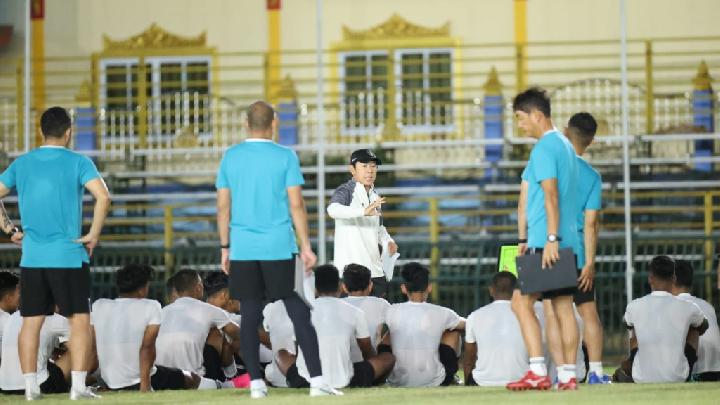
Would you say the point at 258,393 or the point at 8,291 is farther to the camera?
the point at 8,291

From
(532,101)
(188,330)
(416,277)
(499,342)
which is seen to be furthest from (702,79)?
(532,101)

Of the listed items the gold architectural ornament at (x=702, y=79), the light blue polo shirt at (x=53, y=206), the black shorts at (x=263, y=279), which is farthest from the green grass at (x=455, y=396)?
the gold architectural ornament at (x=702, y=79)

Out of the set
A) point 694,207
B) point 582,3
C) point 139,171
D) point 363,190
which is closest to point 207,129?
point 139,171

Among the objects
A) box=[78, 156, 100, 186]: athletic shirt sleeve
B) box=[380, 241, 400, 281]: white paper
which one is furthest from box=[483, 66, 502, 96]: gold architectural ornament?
box=[78, 156, 100, 186]: athletic shirt sleeve

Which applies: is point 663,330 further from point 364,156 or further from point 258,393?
point 258,393

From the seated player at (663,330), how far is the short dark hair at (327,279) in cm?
209

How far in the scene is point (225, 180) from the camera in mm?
9922

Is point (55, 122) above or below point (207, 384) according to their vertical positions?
above

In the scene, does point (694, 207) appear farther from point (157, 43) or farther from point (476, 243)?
point (157, 43)

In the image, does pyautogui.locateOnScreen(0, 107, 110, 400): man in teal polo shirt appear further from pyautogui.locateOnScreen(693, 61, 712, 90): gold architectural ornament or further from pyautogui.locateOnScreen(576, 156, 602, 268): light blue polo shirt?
pyautogui.locateOnScreen(693, 61, 712, 90): gold architectural ornament

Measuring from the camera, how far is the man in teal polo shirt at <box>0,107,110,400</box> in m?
10.1

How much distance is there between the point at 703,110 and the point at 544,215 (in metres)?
12.4

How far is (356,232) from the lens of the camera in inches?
494

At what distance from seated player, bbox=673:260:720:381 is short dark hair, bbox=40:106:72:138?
4420mm
